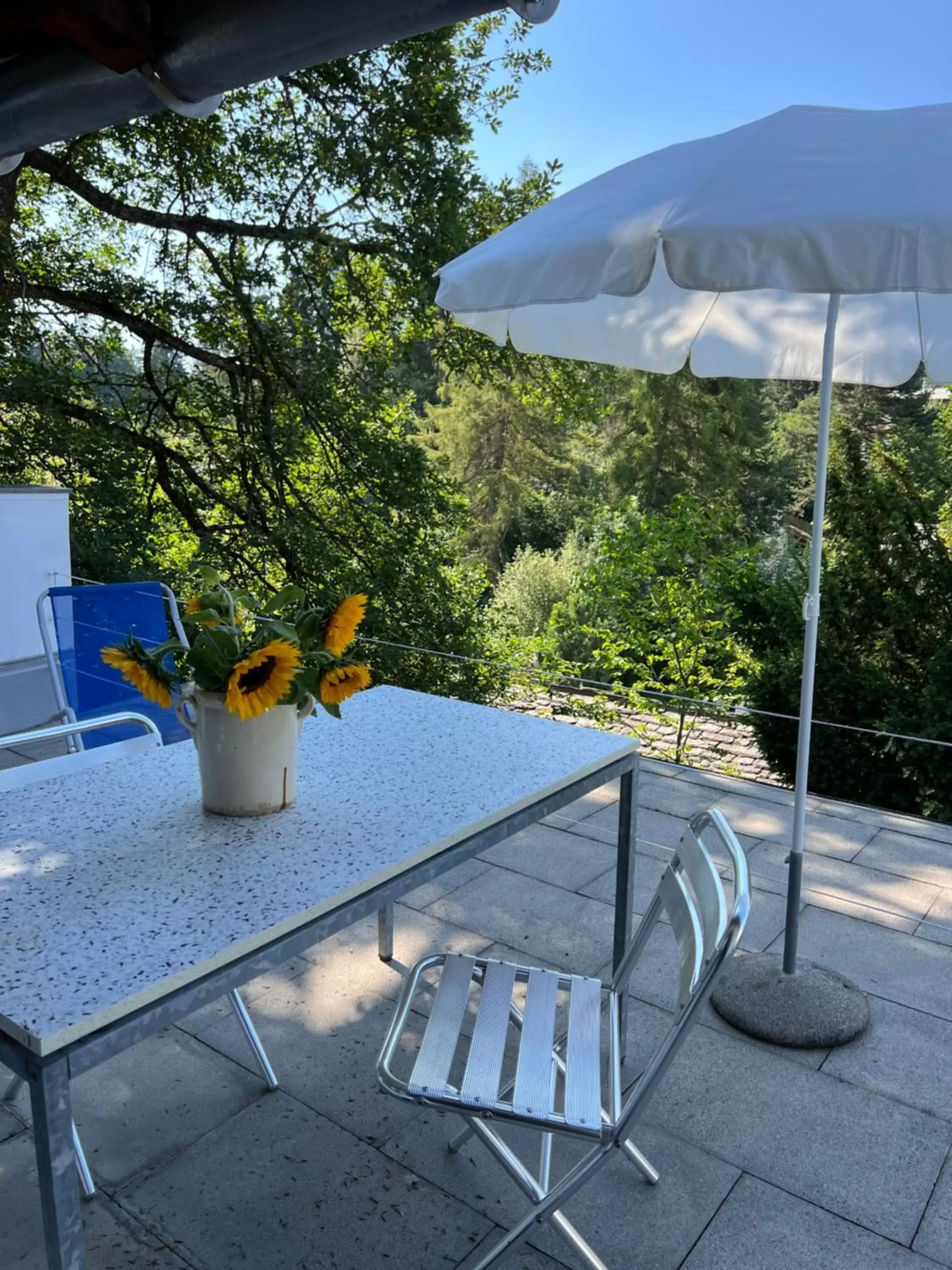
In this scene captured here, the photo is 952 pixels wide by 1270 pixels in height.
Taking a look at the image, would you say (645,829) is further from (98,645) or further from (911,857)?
(98,645)

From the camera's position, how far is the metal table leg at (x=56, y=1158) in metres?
0.95

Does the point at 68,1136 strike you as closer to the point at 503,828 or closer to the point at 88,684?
the point at 503,828

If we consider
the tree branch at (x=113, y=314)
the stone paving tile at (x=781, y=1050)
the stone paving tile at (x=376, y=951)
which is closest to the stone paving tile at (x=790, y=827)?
the stone paving tile at (x=781, y=1050)

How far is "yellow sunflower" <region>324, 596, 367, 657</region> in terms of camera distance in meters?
1.54

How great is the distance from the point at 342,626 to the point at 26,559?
3.26 m

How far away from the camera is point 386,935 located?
2.52m

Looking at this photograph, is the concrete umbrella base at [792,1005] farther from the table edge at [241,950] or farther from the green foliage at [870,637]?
the green foliage at [870,637]

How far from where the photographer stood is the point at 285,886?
1.30m

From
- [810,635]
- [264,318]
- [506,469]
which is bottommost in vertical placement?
[810,635]

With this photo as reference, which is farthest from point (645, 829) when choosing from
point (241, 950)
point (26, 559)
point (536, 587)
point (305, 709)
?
point (536, 587)

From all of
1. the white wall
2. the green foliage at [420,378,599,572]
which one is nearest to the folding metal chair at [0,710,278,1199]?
the white wall

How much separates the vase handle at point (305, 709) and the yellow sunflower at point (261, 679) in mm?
120

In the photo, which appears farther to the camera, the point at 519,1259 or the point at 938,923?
the point at 938,923

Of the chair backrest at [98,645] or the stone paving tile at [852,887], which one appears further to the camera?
the stone paving tile at [852,887]
